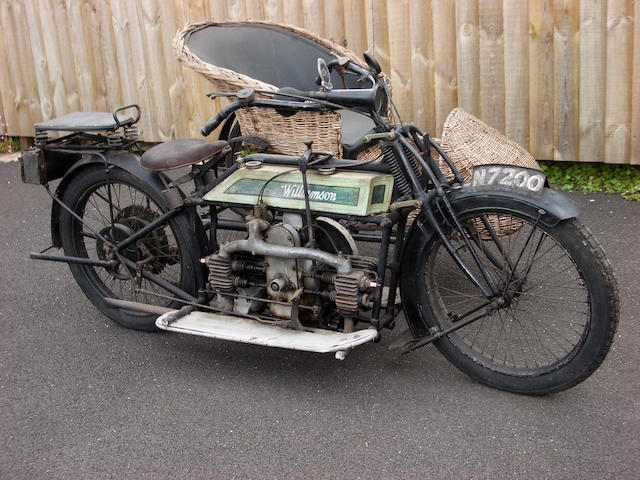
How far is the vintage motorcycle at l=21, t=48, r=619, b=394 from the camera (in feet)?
11.3

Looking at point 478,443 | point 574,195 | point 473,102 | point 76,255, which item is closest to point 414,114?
point 473,102

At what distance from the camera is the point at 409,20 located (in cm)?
631

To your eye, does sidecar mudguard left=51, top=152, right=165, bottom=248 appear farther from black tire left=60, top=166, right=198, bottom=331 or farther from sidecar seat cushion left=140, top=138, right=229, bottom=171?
sidecar seat cushion left=140, top=138, right=229, bottom=171

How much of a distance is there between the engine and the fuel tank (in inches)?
4.9

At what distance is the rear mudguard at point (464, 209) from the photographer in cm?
328

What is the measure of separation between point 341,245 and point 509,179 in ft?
3.05

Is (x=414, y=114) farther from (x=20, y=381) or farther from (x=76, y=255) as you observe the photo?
(x=20, y=381)

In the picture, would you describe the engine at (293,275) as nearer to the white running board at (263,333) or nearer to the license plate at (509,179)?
the white running board at (263,333)

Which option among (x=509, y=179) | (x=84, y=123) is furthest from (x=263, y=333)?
(x=84, y=123)

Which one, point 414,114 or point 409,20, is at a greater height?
point 409,20

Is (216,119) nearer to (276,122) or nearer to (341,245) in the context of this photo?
(276,122)

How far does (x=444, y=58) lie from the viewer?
6.27 m

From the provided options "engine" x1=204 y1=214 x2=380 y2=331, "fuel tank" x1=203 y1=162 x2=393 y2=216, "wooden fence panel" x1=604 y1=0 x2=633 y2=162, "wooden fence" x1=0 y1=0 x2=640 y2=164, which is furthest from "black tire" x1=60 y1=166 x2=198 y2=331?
"wooden fence panel" x1=604 y1=0 x2=633 y2=162

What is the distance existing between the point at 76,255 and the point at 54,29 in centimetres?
416
